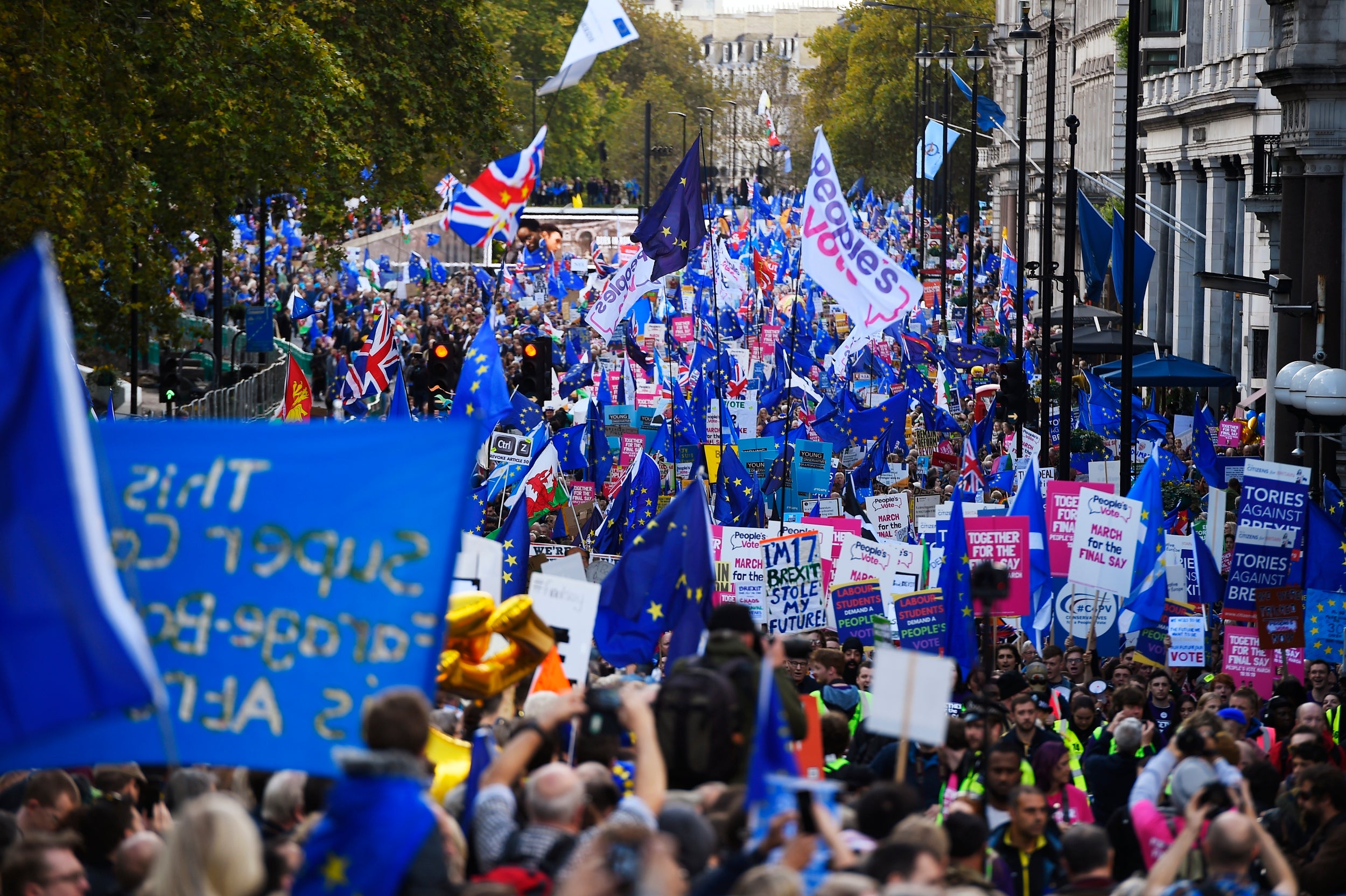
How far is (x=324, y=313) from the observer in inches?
1937

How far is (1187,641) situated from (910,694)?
23.6 feet

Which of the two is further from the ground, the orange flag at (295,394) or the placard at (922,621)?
the orange flag at (295,394)

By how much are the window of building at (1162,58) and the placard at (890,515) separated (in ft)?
106

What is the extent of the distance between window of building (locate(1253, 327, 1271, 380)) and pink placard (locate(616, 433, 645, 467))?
17.4 meters

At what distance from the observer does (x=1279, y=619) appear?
44.7 feet

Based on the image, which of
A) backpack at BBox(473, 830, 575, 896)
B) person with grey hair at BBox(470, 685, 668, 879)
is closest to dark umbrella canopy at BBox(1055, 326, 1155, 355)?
person with grey hair at BBox(470, 685, 668, 879)

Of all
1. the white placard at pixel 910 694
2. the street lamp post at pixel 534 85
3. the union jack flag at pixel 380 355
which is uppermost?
the street lamp post at pixel 534 85

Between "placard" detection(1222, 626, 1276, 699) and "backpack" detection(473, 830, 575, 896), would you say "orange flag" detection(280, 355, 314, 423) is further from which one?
"backpack" detection(473, 830, 575, 896)

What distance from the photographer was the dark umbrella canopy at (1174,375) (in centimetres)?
2755

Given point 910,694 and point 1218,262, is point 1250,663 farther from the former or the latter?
point 1218,262

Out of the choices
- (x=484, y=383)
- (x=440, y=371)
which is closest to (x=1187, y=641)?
(x=484, y=383)

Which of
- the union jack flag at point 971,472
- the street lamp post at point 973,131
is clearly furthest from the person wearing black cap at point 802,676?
the street lamp post at point 973,131

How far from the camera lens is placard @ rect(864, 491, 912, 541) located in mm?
18500

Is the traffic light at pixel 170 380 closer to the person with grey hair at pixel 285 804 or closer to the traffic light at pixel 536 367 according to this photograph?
the traffic light at pixel 536 367
